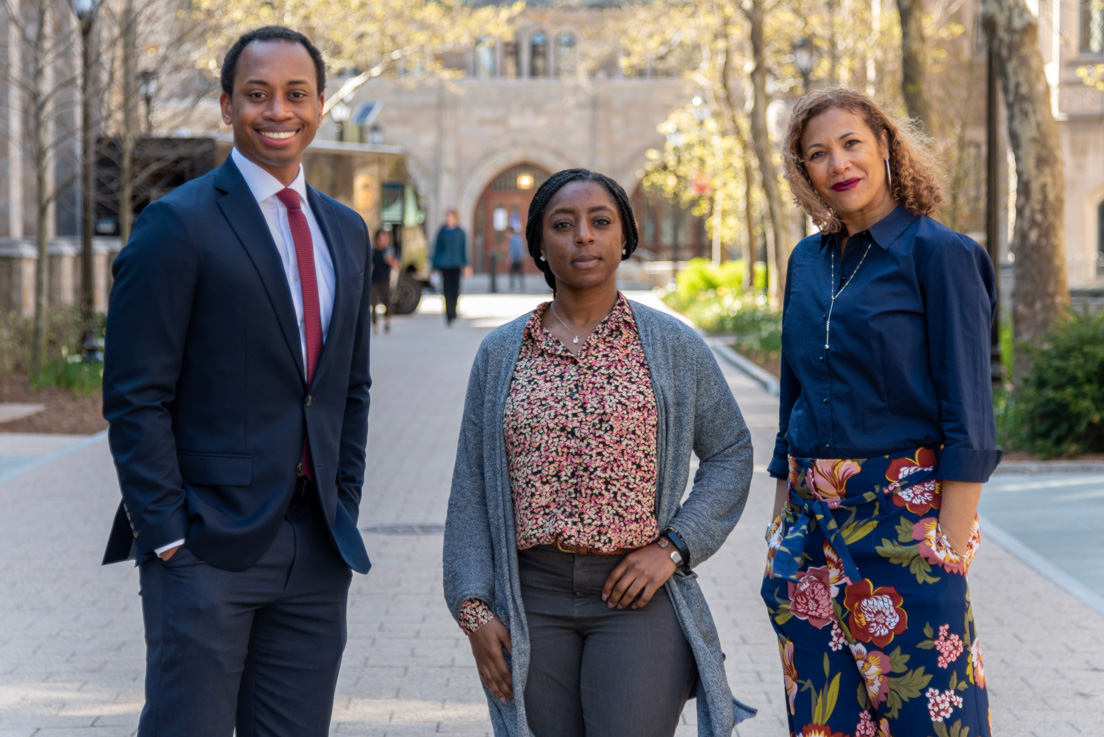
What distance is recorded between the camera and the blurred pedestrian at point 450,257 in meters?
24.4

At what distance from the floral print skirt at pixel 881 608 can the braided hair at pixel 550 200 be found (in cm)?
69

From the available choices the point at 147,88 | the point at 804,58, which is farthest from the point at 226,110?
the point at 804,58

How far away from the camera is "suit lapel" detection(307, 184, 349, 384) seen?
3135 millimetres

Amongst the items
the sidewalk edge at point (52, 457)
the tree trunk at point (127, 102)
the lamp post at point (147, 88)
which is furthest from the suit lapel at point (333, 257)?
the lamp post at point (147, 88)

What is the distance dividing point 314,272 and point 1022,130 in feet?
33.8

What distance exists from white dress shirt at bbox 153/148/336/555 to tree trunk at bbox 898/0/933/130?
11.6m

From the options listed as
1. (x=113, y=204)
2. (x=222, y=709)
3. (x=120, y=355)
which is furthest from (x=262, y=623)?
(x=113, y=204)

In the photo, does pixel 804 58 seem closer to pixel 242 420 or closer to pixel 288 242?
pixel 288 242

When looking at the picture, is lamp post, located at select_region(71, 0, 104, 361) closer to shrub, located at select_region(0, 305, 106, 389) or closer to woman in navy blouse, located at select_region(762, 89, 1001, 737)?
shrub, located at select_region(0, 305, 106, 389)

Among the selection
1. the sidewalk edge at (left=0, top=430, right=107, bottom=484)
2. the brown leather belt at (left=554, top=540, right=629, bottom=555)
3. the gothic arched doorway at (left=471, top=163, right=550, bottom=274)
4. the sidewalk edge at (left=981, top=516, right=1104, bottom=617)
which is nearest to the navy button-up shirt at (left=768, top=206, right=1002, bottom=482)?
the brown leather belt at (left=554, top=540, right=629, bottom=555)

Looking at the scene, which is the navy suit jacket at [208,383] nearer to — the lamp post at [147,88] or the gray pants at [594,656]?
the gray pants at [594,656]

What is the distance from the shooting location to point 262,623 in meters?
3.14

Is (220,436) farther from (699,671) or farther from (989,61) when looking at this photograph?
(989,61)

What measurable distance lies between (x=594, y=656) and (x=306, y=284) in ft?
3.47
